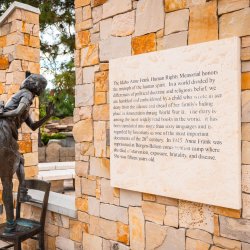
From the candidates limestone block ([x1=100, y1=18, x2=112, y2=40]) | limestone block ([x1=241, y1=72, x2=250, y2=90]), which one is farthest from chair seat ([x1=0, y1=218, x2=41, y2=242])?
limestone block ([x1=241, y1=72, x2=250, y2=90])

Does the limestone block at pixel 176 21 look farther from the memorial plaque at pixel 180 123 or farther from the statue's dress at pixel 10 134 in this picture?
the statue's dress at pixel 10 134

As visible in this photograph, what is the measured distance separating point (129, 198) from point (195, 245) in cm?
64

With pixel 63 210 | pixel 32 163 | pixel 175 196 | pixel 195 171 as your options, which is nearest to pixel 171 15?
pixel 195 171

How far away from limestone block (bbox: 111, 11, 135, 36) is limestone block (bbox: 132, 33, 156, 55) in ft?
0.33

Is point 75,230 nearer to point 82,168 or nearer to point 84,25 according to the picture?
point 82,168

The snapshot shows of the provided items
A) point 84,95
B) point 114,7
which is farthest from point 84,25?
point 84,95

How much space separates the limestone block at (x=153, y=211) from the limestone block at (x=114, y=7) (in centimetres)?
155

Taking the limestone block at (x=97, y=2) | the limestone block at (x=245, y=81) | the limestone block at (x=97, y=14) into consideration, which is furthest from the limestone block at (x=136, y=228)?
the limestone block at (x=97, y=2)

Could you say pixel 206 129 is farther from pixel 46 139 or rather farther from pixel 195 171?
pixel 46 139

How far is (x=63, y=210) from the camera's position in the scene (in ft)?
10.7

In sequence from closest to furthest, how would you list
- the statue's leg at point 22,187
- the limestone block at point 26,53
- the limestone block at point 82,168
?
the limestone block at point 82,168 → the statue's leg at point 22,187 → the limestone block at point 26,53

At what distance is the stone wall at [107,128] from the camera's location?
2107mm

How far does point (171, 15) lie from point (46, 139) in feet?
29.1

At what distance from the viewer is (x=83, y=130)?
3070 millimetres
